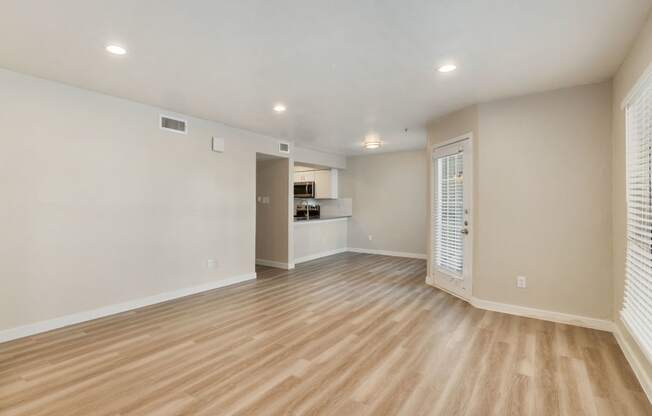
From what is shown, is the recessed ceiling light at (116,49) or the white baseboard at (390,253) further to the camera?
the white baseboard at (390,253)

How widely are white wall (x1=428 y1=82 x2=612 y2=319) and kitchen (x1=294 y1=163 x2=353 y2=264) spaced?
A: 4.21 m

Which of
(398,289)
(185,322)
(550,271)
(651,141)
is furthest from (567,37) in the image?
(185,322)

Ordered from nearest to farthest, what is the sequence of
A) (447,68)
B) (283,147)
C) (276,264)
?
(447,68) < (283,147) < (276,264)

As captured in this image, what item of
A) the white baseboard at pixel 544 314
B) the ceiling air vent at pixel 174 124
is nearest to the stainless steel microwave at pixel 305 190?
the ceiling air vent at pixel 174 124

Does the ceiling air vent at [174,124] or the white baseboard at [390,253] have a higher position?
the ceiling air vent at [174,124]

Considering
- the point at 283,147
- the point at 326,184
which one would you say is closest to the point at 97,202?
the point at 283,147

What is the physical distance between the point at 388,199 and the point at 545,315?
4.76 metres

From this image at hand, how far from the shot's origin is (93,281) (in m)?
3.65

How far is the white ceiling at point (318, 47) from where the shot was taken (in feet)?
6.93

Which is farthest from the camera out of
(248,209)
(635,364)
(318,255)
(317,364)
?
(318,255)

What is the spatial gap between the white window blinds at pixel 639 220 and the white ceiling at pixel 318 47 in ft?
1.97

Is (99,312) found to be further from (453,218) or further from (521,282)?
(521,282)

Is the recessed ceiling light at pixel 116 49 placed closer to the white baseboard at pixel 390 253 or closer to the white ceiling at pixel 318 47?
the white ceiling at pixel 318 47

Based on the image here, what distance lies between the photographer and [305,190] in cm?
870
